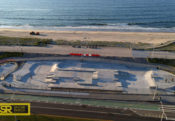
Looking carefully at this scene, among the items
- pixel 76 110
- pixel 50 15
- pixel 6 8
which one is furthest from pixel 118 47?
pixel 6 8

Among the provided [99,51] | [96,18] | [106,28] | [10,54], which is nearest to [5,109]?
[10,54]

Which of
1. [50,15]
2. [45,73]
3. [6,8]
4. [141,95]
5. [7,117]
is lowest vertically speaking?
[7,117]

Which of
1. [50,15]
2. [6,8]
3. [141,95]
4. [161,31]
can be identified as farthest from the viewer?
[6,8]

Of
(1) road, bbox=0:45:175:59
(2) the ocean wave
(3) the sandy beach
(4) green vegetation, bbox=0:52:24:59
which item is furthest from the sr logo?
→ (2) the ocean wave

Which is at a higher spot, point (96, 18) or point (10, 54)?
point (96, 18)

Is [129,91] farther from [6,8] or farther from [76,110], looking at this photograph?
[6,8]

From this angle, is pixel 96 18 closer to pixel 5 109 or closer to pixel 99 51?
pixel 99 51

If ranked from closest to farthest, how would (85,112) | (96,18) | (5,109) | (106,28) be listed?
(5,109)
(85,112)
(106,28)
(96,18)
